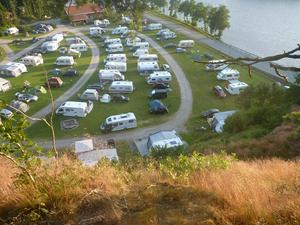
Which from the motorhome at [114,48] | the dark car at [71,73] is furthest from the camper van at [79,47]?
the dark car at [71,73]

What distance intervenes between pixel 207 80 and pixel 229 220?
20.8 m

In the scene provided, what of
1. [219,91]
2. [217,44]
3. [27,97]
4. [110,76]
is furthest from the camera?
[217,44]

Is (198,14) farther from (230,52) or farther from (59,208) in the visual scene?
(59,208)

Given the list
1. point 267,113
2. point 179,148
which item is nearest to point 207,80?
point 267,113

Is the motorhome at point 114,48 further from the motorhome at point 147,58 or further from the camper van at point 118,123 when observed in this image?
the camper van at point 118,123

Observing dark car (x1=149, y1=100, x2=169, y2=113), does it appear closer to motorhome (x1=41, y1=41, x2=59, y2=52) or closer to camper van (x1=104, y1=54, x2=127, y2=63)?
camper van (x1=104, y1=54, x2=127, y2=63)

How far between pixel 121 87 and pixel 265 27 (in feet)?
77.5

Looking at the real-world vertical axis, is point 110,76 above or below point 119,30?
below

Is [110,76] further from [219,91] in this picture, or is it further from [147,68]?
[219,91]

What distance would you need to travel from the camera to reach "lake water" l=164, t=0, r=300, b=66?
110 feet

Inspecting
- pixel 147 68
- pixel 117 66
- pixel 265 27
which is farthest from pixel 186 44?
pixel 265 27

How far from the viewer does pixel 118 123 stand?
1750cm

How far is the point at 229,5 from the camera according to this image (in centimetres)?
5147

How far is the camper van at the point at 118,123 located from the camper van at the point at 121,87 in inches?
170
